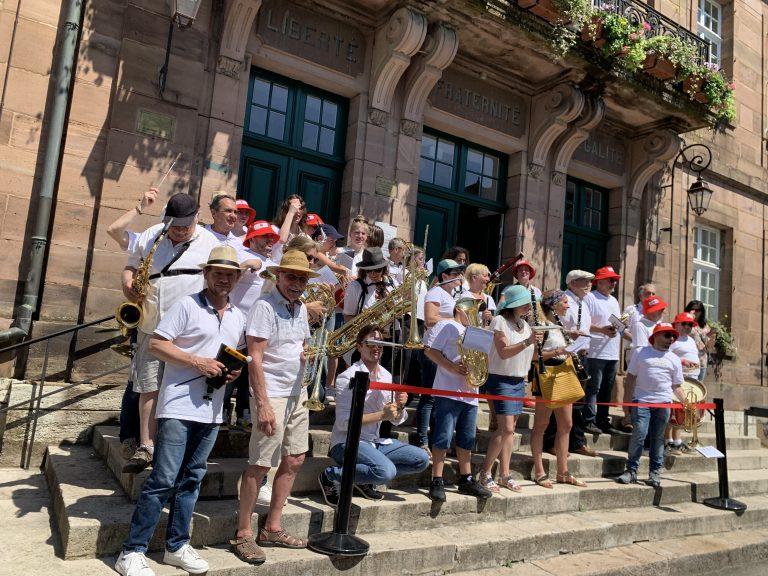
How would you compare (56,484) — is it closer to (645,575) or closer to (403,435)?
(403,435)

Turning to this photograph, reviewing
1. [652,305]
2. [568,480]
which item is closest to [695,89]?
[652,305]

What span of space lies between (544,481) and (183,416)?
372 centimetres

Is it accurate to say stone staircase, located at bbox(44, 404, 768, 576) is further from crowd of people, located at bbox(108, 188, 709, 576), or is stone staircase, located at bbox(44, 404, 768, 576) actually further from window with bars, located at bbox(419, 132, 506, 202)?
window with bars, located at bbox(419, 132, 506, 202)

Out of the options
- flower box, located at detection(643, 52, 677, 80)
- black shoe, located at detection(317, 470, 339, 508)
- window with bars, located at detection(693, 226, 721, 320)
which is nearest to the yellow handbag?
black shoe, located at detection(317, 470, 339, 508)

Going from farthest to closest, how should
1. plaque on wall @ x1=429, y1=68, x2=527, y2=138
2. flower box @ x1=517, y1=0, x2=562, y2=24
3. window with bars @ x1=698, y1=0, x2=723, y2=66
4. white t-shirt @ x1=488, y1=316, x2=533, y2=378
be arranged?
1. window with bars @ x1=698, y1=0, x2=723, y2=66
2. plaque on wall @ x1=429, y1=68, x2=527, y2=138
3. flower box @ x1=517, y1=0, x2=562, y2=24
4. white t-shirt @ x1=488, y1=316, x2=533, y2=378

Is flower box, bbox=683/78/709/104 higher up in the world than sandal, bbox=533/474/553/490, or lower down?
higher up

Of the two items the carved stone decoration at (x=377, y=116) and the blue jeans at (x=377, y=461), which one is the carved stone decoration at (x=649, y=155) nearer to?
the carved stone decoration at (x=377, y=116)

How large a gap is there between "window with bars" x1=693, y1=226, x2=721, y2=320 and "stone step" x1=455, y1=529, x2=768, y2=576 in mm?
7808

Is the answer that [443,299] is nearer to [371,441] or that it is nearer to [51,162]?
[371,441]

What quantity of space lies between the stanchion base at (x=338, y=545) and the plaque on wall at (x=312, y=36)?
632 centimetres

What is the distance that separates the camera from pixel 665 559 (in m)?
5.16

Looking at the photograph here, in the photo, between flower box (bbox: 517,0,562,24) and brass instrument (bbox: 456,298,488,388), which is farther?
flower box (bbox: 517,0,562,24)

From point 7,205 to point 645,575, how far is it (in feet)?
23.0

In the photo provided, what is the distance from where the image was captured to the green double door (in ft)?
25.8
